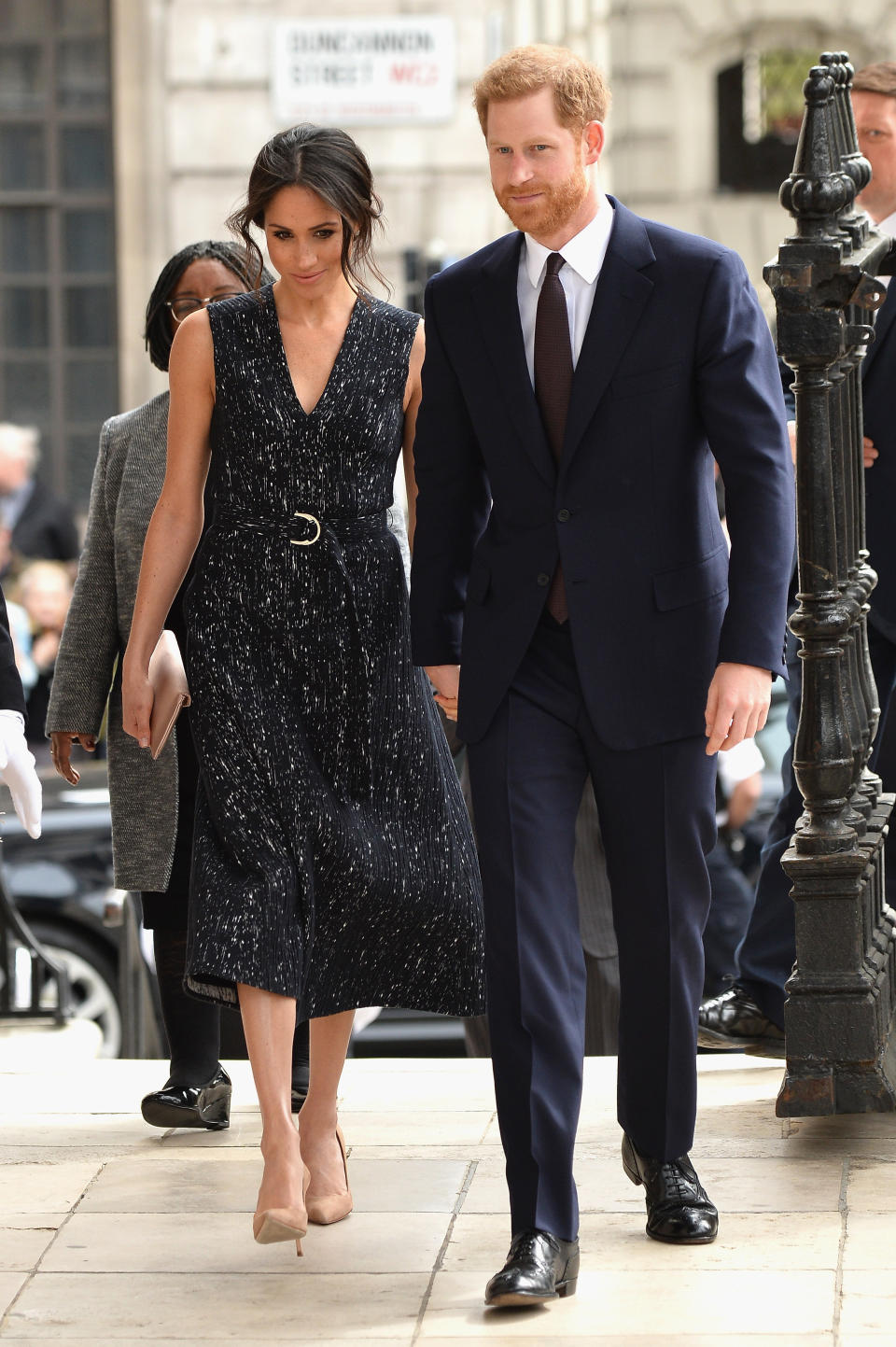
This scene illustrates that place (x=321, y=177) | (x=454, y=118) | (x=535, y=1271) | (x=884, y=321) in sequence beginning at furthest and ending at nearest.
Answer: (x=454, y=118) → (x=884, y=321) → (x=321, y=177) → (x=535, y=1271)

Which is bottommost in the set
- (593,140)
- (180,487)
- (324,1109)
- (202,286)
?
(324,1109)

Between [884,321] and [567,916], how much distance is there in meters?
1.83

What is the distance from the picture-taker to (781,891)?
5.39 m

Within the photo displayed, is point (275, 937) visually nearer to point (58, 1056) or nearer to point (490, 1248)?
point (490, 1248)

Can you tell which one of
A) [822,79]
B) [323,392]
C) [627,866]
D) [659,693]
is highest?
[822,79]

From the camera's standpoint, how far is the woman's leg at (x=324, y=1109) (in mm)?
4492

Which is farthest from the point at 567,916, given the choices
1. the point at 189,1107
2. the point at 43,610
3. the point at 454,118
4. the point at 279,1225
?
the point at 454,118

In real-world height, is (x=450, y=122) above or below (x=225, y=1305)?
above

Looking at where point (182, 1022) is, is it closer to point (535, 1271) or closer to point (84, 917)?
point (535, 1271)

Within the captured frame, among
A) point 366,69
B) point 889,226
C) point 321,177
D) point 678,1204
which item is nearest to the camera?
point 678,1204

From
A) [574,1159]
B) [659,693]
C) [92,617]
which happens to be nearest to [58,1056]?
[92,617]

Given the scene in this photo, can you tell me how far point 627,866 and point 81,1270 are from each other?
126 cm

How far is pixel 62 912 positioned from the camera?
8.68 m

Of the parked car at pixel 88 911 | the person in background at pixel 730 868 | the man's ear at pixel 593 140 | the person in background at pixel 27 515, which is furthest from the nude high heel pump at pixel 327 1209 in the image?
the person in background at pixel 27 515
